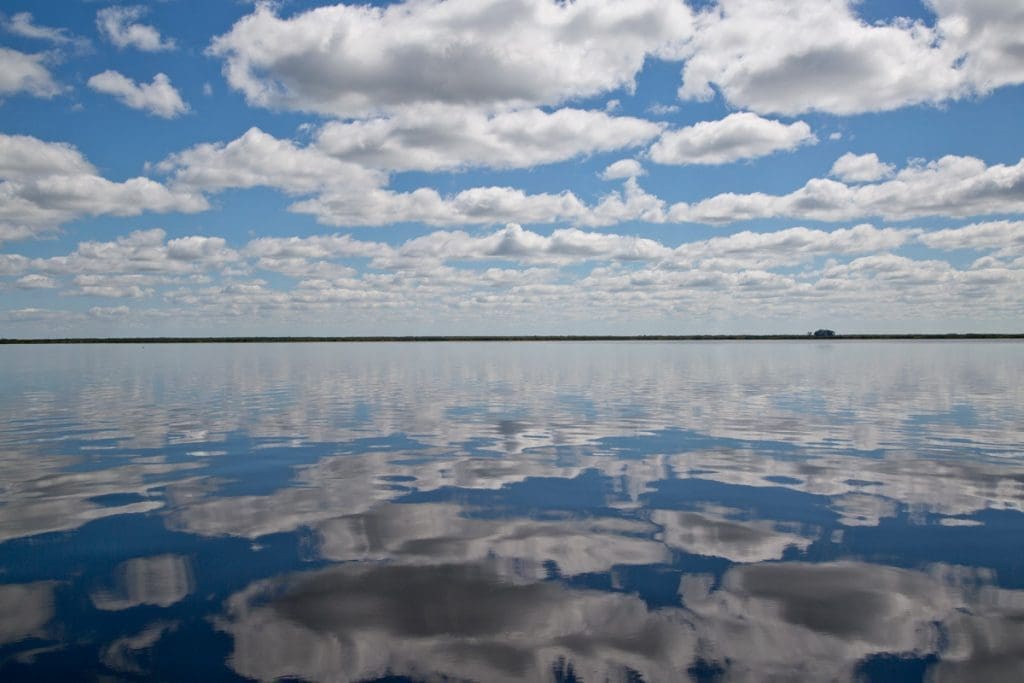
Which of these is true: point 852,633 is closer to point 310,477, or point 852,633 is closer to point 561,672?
point 561,672

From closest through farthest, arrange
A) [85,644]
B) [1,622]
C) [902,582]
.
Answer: [85,644]
[1,622]
[902,582]

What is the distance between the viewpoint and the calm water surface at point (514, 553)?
9.75 metres

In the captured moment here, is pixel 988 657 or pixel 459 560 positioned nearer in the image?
pixel 988 657

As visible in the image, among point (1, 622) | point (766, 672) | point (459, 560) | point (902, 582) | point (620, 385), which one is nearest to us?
point (766, 672)

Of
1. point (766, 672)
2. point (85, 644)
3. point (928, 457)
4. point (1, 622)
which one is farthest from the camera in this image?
point (928, 457)

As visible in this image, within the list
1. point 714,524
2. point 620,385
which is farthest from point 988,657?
point 620,385

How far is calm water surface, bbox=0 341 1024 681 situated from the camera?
975 cm

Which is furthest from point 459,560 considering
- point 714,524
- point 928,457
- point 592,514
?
point 928,457

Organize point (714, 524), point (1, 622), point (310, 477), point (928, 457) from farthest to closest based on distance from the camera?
point (928, 457) < point (310, 477) < point (714, 524) < point (1, 622)

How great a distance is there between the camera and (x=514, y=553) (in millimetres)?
14211

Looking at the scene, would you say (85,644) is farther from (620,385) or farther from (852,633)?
(620,385)

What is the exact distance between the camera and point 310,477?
2153 cm

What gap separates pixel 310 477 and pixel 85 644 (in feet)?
37.8

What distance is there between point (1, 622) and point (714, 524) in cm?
1243
